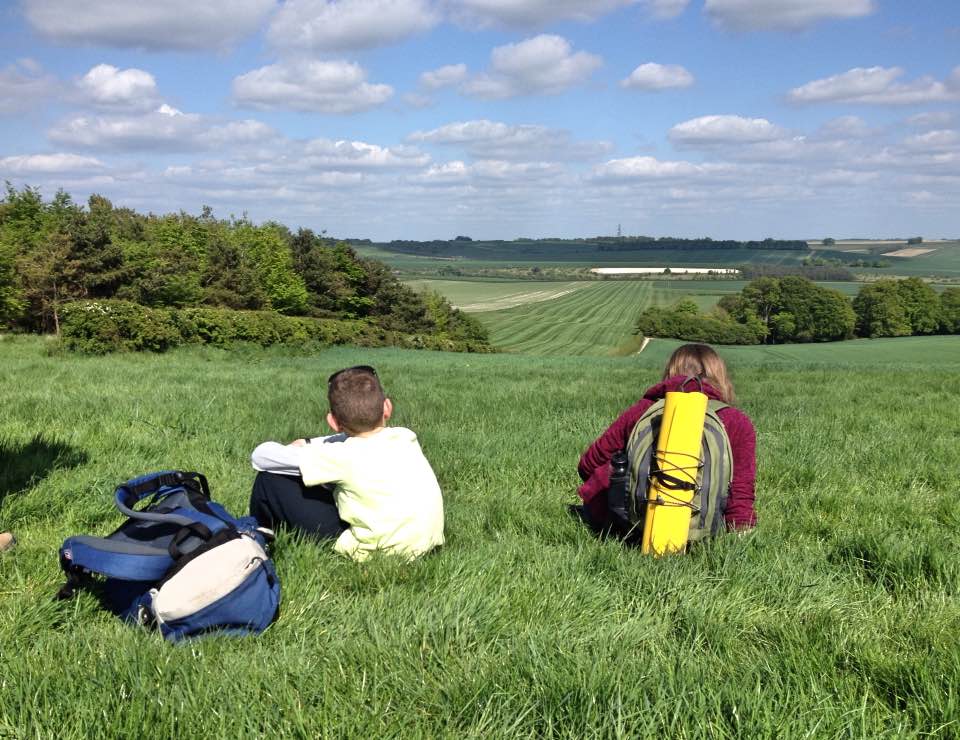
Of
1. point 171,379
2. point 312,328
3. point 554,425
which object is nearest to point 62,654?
point 554,425

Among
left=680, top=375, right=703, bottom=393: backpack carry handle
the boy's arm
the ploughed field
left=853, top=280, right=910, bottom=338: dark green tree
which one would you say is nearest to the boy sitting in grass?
the boy's arm

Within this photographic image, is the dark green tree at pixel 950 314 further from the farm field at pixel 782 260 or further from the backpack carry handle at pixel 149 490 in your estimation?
the backpack carry handle at pixel 149 490

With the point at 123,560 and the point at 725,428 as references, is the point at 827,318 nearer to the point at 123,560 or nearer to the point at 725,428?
the point at 725,428

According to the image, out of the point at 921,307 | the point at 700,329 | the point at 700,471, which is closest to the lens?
the point at 700,471

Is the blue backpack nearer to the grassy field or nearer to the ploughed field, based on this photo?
the ploughed field

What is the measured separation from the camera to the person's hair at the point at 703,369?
4.10 meters

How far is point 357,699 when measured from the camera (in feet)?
7.39

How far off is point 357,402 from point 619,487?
57.8 inches

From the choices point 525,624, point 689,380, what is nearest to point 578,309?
point 689,380

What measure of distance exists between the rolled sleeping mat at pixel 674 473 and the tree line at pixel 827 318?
8121cm

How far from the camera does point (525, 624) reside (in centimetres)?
287

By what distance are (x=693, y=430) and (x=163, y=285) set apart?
40.3 m

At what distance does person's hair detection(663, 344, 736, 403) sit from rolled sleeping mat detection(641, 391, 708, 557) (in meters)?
0.53

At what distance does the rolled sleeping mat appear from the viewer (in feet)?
11.6
